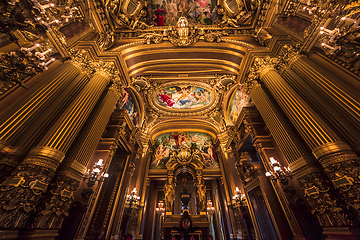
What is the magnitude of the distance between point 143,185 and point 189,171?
12.9 ft

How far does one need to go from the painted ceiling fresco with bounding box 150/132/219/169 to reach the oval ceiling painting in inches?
128

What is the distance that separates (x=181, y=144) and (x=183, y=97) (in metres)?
4.70

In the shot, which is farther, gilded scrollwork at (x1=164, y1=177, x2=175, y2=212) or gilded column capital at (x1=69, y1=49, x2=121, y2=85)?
gilded scrollwork at (x1=164, y1=177, x2=175, y2=212)


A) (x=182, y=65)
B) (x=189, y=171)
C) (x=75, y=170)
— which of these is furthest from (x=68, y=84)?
(x=189, y=171)

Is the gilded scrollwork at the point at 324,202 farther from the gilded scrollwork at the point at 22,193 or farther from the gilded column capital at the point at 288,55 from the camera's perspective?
the gilded scrollwork at the point at 22,193

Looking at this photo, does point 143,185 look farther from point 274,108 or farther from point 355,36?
point 355,36

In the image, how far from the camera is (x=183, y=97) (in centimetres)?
1327

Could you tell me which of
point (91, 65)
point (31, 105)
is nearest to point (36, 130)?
point (31, 105)

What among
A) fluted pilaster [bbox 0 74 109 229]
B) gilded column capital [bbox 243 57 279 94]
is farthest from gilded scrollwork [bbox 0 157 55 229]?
gilded column capital [bbox 243 57 279 94]

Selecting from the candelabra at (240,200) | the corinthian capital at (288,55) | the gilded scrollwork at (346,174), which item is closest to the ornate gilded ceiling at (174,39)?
the corinthian capital at (288,55)

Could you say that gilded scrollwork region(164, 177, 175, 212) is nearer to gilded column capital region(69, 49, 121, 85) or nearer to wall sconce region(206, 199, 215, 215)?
wall sconce region(206, 199, 215, 215)

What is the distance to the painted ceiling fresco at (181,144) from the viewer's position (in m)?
13.4

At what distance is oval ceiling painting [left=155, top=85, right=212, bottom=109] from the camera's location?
12581 mm

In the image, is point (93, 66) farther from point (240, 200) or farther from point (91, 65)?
point (240, 200)
